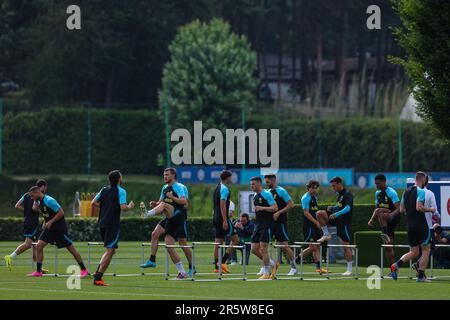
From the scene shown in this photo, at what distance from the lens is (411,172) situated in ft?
203

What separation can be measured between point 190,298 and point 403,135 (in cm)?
4403

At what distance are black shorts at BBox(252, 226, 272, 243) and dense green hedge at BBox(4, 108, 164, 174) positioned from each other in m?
43.9

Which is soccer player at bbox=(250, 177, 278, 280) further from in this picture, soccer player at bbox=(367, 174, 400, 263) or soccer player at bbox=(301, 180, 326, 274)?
soccer player at bbox=(367, 174, 400, 263)

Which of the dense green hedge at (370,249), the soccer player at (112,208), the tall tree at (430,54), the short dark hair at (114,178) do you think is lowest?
the dense green hedge at (370,249)

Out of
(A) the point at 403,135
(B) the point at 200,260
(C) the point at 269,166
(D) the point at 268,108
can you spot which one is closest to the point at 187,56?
(D) the point at 268,108

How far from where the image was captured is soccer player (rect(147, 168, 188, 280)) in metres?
26.3

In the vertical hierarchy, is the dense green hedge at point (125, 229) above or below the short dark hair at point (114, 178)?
below

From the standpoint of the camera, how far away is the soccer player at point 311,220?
29.5 metres

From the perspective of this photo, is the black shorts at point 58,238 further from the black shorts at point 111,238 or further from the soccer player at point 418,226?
the soccer player at point 418,226

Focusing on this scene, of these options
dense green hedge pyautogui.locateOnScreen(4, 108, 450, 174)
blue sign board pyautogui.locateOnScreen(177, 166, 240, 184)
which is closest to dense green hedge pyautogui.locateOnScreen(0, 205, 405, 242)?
blue sign board pyautogui.locateOnScreen(177, 166, 240, 184)

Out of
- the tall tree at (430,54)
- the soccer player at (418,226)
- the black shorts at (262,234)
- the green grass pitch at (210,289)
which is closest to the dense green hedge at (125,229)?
the tall tree at (430,54)

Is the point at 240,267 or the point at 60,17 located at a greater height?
the point at 60,17

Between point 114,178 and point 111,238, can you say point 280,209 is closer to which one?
point 114,178
